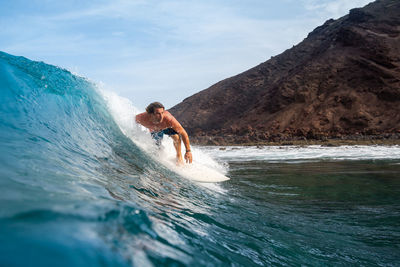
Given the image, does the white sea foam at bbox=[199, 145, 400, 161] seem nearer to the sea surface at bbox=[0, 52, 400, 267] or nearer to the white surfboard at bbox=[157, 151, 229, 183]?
the sea surface at bbox=[0, 52, 400, 267]

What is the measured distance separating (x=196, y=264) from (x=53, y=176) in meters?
1.05

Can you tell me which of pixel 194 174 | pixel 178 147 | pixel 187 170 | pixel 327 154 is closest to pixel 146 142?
pixel 178 147

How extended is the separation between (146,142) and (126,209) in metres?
4.94

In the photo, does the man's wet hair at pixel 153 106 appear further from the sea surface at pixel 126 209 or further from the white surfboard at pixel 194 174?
the white surfboard at pixel 194 174

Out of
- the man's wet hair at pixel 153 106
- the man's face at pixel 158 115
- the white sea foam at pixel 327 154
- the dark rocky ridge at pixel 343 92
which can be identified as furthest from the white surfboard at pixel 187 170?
the dark rocky ridge at pixel 343 92

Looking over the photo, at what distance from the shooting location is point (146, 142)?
640 cm

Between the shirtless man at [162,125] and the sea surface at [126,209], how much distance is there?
337mm

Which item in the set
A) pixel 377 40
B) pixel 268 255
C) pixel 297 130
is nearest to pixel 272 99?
pixel 297 130

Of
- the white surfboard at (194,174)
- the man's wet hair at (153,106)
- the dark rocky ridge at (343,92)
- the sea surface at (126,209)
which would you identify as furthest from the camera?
the dark rocky ridge at (343,92)

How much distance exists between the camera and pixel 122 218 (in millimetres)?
1438

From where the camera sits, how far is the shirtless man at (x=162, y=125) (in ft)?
18.9

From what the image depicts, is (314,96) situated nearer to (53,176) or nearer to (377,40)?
(377,40)

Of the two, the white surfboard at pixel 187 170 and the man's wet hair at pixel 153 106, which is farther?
the man's wet hair at pixel 153 106

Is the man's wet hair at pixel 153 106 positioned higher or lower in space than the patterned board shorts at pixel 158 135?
higher
